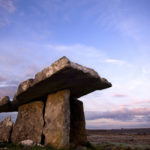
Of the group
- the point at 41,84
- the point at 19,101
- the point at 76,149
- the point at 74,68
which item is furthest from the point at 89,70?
the point at 19,101

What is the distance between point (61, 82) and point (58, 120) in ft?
5.34

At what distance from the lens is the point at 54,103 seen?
9477 millimetres

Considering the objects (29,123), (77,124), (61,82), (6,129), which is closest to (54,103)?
(61,82)

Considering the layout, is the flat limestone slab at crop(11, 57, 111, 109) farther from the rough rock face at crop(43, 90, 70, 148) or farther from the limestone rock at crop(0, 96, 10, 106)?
the limestone rock at crop(0, 96, 10, 106)

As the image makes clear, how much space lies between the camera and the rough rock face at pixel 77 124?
10817mm

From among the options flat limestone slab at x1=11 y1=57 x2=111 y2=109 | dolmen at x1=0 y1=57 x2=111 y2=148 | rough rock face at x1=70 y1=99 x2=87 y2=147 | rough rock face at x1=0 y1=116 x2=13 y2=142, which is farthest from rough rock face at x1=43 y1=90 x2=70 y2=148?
rough rock face at x1=0 y1=116 x2=13 y2=142

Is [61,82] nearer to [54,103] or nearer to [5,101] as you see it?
[54,103]

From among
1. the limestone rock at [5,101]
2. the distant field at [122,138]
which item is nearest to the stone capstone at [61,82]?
the limestone rock at [5,101]

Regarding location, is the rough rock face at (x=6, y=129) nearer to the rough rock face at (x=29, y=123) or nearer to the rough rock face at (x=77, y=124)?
the rough rock face at (x=29, y=123)

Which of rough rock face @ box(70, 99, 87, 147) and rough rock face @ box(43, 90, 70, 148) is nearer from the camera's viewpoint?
rough rock face @ box(43, 90, 70, 148)

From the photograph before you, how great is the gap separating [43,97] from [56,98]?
131 centimetres

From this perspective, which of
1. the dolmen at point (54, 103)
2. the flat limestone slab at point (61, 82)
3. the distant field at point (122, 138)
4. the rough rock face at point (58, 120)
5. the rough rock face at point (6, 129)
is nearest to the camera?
the flat limestone slab at point (61, 82)

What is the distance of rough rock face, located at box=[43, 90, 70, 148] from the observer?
8.59 m

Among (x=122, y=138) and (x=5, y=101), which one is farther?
(x=122, y=138)
